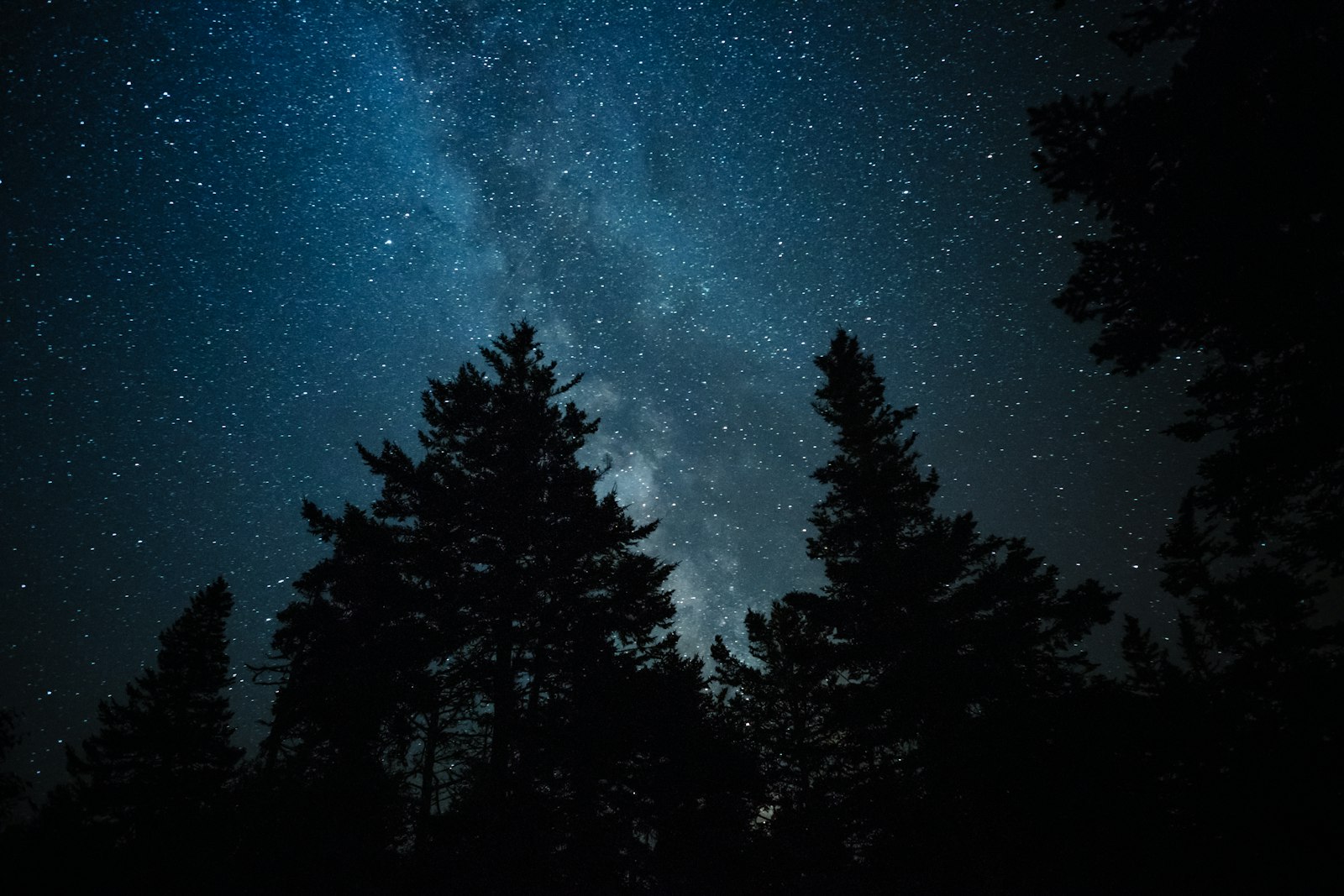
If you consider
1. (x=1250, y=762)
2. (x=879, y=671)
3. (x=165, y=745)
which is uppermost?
(x=165, y=745)

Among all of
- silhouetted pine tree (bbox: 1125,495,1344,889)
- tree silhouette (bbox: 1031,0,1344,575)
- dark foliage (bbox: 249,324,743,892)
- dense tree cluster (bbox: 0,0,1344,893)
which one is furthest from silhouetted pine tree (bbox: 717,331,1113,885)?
tree silhouette (bbox: 1031,0,1344,575)

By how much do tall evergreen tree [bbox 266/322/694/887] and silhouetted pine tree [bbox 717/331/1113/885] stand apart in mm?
5534

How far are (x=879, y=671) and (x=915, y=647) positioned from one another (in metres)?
1.44

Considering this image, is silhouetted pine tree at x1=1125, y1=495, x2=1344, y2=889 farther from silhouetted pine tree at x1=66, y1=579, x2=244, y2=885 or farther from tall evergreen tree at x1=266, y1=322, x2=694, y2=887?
silhouetted pine tree at x1=66, y1=579, x2=244, y2=885

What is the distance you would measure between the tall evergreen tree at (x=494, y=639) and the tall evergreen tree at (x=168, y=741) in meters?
9.21

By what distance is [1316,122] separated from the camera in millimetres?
5172

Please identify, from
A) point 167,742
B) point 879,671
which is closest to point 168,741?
point 167,742

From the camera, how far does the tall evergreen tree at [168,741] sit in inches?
721

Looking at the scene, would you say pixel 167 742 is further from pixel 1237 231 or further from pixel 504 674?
pixel 1237 231

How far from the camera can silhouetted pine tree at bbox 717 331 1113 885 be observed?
10.4m

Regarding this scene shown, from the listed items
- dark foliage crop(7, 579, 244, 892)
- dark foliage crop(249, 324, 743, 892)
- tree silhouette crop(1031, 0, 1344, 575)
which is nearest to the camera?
tree silhouette crop(1031, 0, 1344, 575)

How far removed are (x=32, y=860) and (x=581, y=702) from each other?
8.61m

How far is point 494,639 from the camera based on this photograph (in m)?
11.2

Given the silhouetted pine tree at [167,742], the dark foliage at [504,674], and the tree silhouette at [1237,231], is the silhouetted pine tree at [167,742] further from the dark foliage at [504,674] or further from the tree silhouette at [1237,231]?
the tree silhouette at [1237,231]
